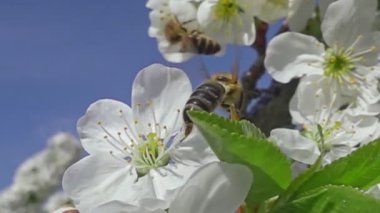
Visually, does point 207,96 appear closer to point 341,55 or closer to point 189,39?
point 341,55

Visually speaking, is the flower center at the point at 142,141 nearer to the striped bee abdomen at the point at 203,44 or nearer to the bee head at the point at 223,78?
the bee head at the point at 223,78

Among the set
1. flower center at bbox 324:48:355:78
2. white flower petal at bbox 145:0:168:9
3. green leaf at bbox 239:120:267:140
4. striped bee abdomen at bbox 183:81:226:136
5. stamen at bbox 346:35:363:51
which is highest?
white flower petal at bbox 145:0:168:9

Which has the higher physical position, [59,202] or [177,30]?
[177,30]

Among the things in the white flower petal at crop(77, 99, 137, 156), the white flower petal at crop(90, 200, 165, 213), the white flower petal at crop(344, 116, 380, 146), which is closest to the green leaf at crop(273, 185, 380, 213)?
the white flower petal at crop(90, 200, 165, 213)

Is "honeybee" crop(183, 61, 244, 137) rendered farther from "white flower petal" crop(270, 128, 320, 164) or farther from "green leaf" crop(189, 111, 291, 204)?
"green leaf" crop(189, 111, 291, 204)

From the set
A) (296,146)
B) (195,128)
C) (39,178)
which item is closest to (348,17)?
(296,146)
